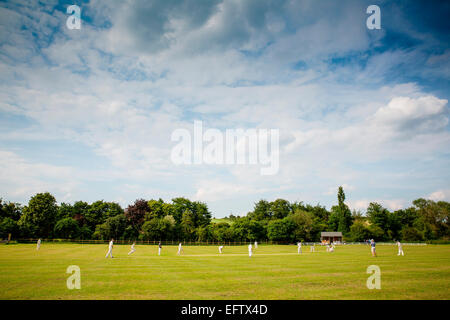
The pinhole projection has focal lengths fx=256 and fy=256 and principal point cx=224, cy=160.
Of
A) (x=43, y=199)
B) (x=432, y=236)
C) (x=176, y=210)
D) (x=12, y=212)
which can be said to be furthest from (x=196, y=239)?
(x=432, y=236)

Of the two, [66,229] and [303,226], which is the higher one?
[66,229]

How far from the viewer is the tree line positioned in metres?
79.5

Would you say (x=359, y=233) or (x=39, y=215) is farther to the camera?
(x=359, y=233)

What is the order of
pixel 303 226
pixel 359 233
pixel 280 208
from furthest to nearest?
pixel 280 208, pixel 303 226, pixel 359 233

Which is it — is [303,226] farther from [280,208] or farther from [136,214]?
[136,214]

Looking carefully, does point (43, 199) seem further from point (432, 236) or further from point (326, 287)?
point (432, 236)

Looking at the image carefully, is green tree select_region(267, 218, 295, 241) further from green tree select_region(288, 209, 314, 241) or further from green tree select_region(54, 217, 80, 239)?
green tree select_region(54, 217, 80, 239)

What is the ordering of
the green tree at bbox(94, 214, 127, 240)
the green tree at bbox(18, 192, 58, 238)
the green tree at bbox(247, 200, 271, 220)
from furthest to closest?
the green tree at bbox(247, 200, 271, 220) → the green tree at bbox(94, 214, 127, 240) → the green tree at bbox(18, 192, 58, 238)

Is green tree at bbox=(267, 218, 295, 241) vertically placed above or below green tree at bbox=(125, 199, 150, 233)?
below

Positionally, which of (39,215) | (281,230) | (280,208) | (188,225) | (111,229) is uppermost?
(39,215)

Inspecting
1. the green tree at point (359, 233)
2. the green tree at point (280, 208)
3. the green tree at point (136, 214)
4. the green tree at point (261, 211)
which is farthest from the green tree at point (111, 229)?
the green tree at point (359, 233)

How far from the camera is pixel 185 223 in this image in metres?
98.0

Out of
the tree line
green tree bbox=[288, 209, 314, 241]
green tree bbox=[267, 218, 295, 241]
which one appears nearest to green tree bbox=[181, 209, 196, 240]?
the tree line

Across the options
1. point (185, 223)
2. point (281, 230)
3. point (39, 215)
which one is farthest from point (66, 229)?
point (281, 230)
